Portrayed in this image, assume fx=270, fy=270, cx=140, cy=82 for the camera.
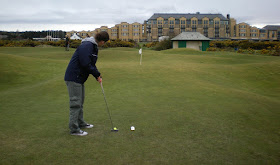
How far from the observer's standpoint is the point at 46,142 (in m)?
6.20

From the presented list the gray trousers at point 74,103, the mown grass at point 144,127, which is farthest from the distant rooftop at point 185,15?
the gray trousers at point 74,103

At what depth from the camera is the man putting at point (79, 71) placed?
6777 millimetres

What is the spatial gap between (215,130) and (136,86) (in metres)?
7.79

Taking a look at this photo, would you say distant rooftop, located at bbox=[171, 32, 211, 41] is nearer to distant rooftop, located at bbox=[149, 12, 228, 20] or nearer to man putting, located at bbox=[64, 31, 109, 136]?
distant rooftop, located at bbox=[149, 12, 228, 20]

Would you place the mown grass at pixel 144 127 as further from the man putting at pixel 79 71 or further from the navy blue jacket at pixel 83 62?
the navy blue jacket at pixel 83 62

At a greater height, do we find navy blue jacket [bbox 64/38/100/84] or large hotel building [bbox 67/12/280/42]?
large hotel building [bbox 67/12/280/42]

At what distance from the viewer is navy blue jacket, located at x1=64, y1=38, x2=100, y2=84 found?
6754mm

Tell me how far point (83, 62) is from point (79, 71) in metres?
0.34

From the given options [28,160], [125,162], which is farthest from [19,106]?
[125,162]

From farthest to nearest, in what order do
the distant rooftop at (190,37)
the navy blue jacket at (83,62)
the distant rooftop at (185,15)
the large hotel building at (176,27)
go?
the distant rooftop at (185,15) → the large hotel building at (176,27) → the distant rooftop at (190,37) → the navy blue jacket at (83,62)

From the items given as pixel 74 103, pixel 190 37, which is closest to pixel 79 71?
pixel 74 103

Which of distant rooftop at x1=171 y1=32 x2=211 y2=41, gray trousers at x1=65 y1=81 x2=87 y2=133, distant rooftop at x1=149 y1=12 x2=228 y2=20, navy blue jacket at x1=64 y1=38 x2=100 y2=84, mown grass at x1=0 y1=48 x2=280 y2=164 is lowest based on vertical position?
mown grass at x1=0 y1=48 x2=280 y2=164

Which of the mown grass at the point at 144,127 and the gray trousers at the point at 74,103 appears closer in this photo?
the mown grass at the point at 144,127

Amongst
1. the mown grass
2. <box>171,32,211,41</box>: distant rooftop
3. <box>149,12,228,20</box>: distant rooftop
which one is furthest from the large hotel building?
the mown grass
